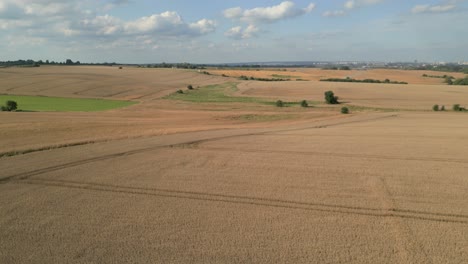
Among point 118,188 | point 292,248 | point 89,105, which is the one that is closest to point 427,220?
point 292,248

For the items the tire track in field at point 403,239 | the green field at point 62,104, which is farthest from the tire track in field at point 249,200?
the green field at point 62,104

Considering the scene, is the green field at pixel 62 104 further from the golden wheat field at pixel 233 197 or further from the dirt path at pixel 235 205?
the dirt path at pixel 235 205

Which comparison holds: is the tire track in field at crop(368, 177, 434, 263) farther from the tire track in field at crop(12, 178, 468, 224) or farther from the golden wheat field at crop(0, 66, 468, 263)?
the tire track in field at crop(12, 178, 468, 224)

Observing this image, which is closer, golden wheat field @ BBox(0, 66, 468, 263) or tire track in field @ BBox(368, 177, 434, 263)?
tire track in field @ BBox(368, 177, 434, 263)

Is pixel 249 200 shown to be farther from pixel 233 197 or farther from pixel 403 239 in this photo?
pixel 403 239

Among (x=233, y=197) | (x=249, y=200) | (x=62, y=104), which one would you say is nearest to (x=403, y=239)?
(x=249, y=200)

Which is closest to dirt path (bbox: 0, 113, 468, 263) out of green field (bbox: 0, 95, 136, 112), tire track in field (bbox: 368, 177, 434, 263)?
tire track in field (bbox: 368, 177, 434, 263)
